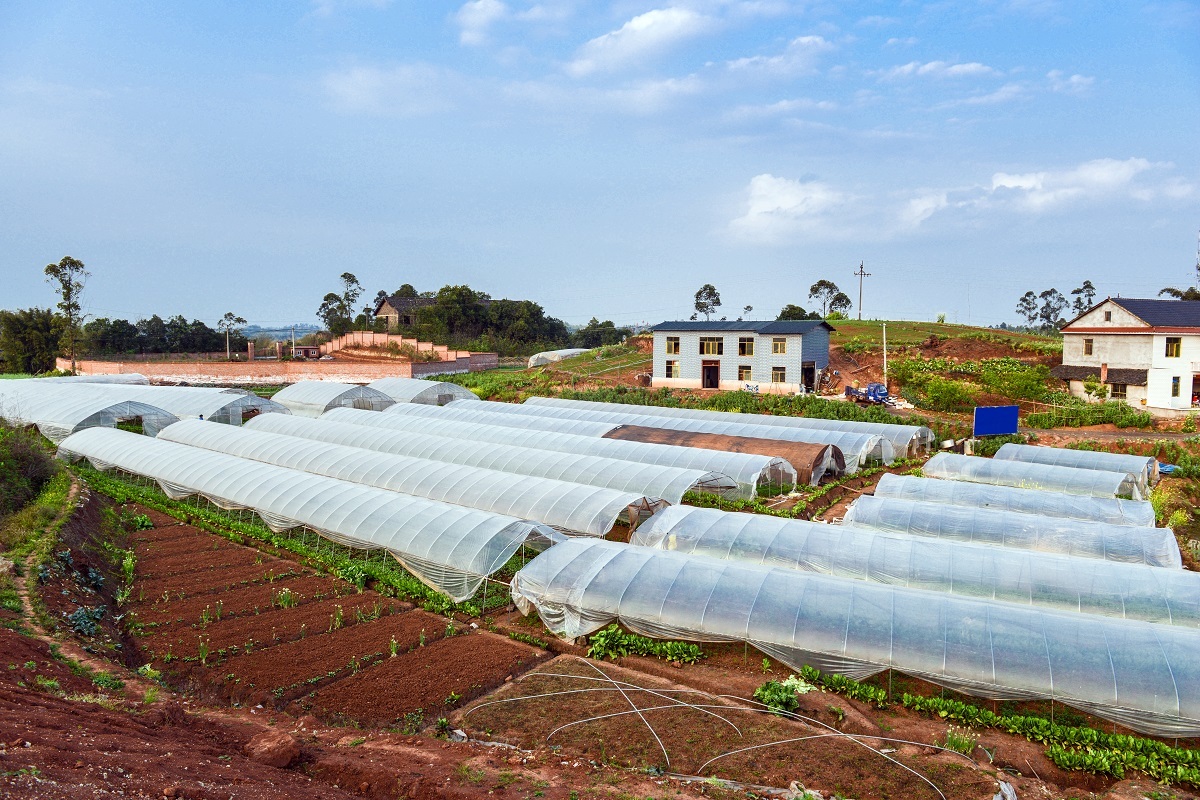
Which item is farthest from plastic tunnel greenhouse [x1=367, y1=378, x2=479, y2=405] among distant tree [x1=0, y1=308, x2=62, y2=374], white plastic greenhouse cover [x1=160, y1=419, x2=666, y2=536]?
distant tree [x1=0, y1=308, x2=62, y2=374]

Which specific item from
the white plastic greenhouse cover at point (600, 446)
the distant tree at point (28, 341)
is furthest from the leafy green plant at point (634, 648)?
the distant tree at point (28, 341)

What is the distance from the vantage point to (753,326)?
143 ft

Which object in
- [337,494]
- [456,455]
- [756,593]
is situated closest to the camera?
[756,593]

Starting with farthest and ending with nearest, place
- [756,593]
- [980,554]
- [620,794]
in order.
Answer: [980,554]
[756,593]
[620,794]

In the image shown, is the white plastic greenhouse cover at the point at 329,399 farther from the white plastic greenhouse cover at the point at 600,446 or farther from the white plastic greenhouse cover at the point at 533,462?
the white plastic greenhouse cover at the point at 533,462

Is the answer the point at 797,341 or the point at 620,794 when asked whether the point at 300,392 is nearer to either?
the point at 797,341

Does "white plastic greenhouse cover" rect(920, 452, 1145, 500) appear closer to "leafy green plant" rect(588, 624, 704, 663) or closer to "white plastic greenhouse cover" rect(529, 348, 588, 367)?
"leafy green plant" rect(588, 624, 704, 663)

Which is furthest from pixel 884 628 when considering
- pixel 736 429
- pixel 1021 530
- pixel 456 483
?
pixel 736 429

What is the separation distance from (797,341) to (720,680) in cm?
3291

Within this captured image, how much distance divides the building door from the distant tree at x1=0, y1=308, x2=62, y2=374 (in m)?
64.2

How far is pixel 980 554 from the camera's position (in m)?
14.3

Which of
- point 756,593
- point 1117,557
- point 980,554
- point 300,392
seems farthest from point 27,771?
point 300,392

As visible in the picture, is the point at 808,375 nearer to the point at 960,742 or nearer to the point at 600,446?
the point at 600,446

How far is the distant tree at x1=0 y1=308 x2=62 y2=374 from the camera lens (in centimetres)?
6506
